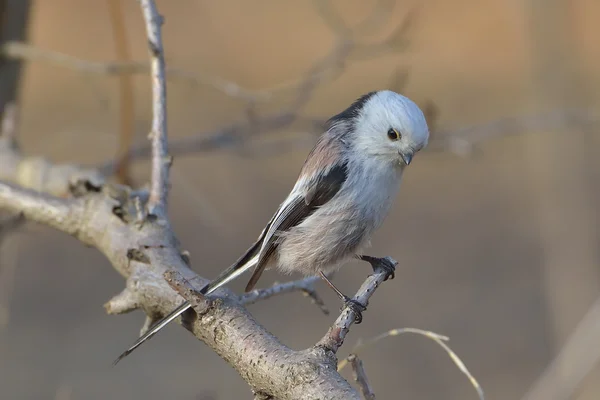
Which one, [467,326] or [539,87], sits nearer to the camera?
[539,87]

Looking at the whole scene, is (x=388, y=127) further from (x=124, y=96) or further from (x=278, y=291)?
(x=124, y=96)

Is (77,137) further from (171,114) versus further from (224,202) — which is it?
(171,114)

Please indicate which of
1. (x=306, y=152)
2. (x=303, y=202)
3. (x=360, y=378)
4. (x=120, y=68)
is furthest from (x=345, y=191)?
(x=306, y=152)

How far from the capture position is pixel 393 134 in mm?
1976

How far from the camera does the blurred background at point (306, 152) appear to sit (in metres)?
2.68

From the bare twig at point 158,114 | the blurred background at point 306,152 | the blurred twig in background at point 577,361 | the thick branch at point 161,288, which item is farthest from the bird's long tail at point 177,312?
the blurred twig in background at point 577,361

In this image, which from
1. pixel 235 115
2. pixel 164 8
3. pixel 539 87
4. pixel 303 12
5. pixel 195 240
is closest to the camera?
pixel 539 87

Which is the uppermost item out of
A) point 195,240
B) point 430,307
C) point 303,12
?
point 303,12

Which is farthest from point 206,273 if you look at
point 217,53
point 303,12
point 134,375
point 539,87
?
point 303,12

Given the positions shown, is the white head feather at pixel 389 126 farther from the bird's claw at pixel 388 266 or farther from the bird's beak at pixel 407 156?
the bird's claw at pixel 388 266

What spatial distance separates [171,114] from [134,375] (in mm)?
3492

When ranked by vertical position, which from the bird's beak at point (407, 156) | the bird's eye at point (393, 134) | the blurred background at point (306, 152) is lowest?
the blurred background at point (306, 152)

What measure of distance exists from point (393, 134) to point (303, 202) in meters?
0.30

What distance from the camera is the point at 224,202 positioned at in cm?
650
